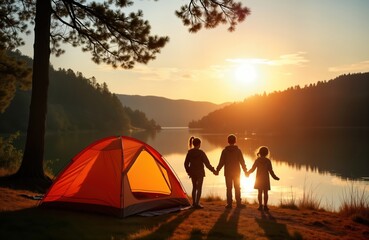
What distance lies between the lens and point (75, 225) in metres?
8.14

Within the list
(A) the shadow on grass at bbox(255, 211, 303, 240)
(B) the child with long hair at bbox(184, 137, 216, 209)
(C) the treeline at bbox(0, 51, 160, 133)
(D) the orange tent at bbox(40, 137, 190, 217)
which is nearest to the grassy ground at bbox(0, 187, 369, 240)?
(A) the shadow on grass at bbox(255, 211, 303, 240)

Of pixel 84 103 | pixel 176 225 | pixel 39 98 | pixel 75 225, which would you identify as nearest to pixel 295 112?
pixel 84 103

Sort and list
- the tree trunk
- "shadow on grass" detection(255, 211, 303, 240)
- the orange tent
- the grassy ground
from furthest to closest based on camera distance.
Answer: the tree trunk
the orange tent
"shadow on grass" detection(255, 211, 303, 240)
the grassy ground

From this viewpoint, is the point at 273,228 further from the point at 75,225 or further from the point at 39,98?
the point at 39,98

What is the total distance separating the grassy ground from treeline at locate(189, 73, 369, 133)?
126 m

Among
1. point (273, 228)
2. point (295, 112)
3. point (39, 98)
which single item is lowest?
point (273, 228)

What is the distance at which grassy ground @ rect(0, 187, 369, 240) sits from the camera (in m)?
7.57

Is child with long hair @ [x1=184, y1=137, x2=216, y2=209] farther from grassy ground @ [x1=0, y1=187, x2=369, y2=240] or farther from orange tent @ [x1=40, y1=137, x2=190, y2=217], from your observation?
grassy ground @ [x1=0, y1=187, x2=369, y2=240]

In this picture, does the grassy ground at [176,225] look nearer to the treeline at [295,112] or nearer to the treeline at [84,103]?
the treeline at [84,103]

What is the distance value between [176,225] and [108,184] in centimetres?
216

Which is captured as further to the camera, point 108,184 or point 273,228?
point 108,184

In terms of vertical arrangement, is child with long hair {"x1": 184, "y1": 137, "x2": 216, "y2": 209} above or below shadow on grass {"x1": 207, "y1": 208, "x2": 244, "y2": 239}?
above

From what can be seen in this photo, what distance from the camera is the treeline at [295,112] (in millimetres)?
146750

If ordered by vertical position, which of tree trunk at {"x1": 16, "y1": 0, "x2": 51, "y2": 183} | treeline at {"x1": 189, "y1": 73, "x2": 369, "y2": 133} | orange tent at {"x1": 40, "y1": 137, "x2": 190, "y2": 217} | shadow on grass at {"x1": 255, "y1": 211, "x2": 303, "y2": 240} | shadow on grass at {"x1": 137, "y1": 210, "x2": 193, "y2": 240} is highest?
treeline at {"x1": 189, "y1": 73, "x2": 369, "y2": 133}
